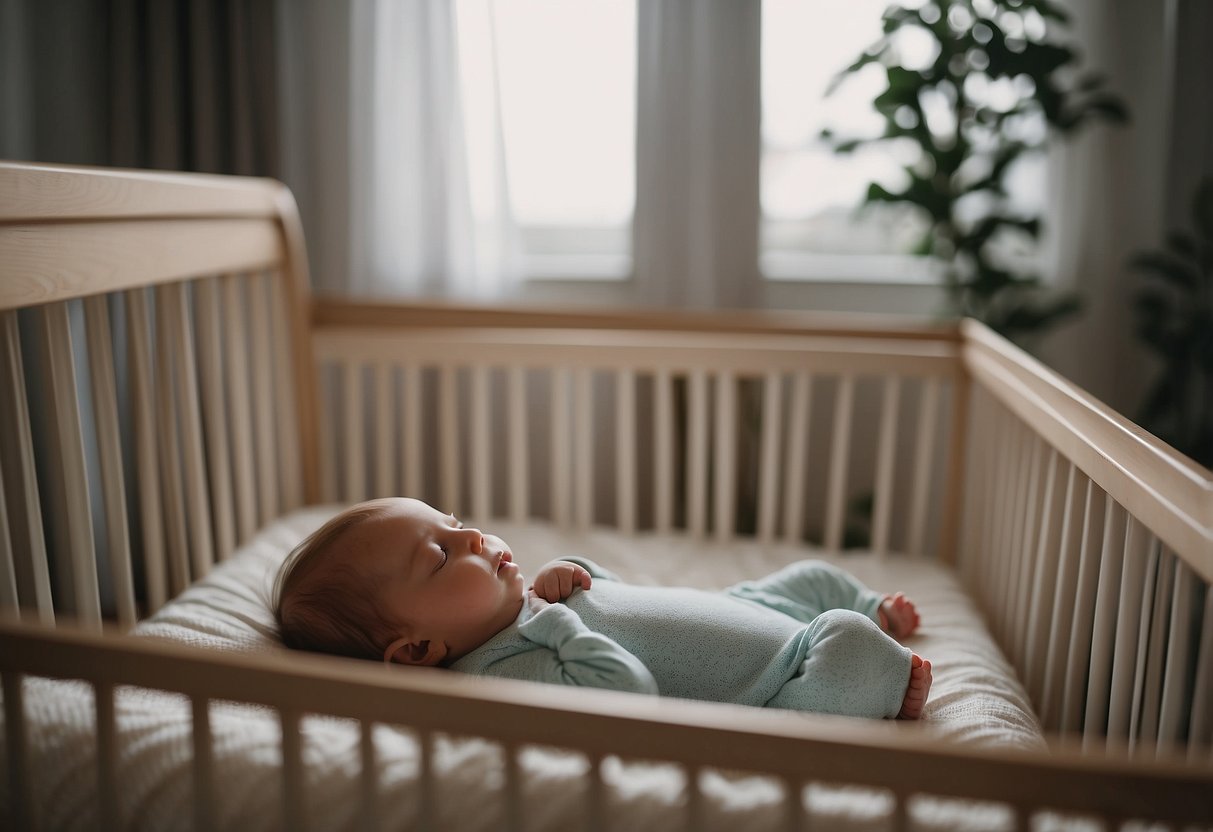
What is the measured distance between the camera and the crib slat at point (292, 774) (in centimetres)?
74

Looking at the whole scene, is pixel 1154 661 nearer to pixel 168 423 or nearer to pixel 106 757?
pixel 106 757

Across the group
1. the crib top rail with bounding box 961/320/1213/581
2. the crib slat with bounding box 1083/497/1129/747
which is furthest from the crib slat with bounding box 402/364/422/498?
the crib slat with bounding box 1083/497/1129/747

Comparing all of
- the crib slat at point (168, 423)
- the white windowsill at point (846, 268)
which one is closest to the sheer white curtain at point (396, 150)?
the white windowsill at point (846, 268)

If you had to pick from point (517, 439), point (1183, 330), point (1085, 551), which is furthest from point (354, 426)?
point (1183, 330)

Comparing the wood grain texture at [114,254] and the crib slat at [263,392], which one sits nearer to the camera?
the wood grain texture at [114,254]

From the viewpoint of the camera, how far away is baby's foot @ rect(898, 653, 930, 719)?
1.01 metres

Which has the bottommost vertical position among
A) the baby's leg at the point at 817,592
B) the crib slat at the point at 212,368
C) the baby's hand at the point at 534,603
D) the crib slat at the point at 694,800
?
the baby's leg at the point at 817,592

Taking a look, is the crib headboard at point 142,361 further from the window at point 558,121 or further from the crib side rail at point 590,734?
the window at point 558,121

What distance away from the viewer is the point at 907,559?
63.8 inches

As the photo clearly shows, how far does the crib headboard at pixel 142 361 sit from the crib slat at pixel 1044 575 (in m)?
1.10

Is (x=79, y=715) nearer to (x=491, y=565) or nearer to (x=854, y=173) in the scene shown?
(x=491, y=565)

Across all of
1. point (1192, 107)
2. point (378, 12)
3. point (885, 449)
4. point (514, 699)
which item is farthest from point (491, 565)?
point (1192, 107)

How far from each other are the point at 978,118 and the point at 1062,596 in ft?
3.77

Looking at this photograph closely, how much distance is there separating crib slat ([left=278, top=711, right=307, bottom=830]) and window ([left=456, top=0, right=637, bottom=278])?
1606mm
